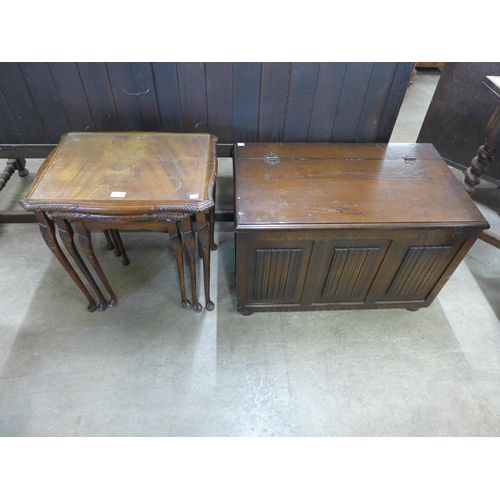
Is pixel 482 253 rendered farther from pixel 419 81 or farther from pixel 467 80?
pixel 419 81

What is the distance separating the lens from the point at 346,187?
5.08 ft

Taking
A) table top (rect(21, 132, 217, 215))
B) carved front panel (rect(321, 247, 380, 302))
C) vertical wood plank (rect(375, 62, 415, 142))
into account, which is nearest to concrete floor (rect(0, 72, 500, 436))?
carved front panel (rect(321, 247, 380, 302))

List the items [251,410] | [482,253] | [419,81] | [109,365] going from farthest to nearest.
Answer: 1. [419,81]
2. [482,253]
3. [109,365]
4. [251,410]

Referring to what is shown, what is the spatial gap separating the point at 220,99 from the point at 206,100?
0.23 ft

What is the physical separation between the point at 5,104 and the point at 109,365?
1415 millimetres

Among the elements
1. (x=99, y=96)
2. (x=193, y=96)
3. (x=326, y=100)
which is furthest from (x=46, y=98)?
(x=326, y=100)

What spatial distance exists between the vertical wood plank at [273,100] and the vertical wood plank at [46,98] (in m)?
1.03

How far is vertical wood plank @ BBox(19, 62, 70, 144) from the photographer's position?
163 centimetres

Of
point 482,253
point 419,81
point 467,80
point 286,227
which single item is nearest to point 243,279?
point 286,227

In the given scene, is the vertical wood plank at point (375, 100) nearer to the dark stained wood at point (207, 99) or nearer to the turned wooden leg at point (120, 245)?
the dark stained wood at point (207, 99)

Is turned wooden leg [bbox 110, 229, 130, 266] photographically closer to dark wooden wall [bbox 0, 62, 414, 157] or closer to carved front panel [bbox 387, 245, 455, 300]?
dark wooden wall [bbox 0, 62, 414, 157]

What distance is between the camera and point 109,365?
5.41 ft

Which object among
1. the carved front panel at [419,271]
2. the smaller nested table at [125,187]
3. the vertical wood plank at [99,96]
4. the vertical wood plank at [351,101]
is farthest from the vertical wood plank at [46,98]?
the carved front panel at [419,271]

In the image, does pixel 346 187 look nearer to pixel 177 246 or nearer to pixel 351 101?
pixel 351 101
